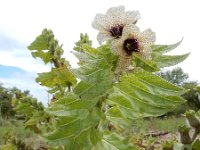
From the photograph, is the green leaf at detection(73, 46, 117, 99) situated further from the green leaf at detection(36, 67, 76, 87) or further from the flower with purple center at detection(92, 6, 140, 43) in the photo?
the green leaf at detection(36, 67, 76, 87)

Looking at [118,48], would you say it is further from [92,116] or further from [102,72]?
[92,116]

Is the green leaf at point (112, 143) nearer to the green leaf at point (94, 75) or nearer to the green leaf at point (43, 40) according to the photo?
the green leaf at point (94, 75)

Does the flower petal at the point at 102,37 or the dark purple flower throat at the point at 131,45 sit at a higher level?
the flower petal at the point at 102,37

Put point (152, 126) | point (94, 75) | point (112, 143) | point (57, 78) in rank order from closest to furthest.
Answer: point (94, 75)
point (112, 143)
point (57, 78)
point (152, 126)

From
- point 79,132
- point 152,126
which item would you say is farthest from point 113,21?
point 152,126

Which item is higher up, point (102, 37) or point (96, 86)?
point (102, 37)

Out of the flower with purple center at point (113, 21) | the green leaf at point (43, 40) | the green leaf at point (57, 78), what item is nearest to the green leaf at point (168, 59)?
the flower with purple center at point (113, 21)

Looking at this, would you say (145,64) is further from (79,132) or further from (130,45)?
(79,132)

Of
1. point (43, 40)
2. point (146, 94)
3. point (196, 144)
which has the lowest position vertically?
point (196, 144)
